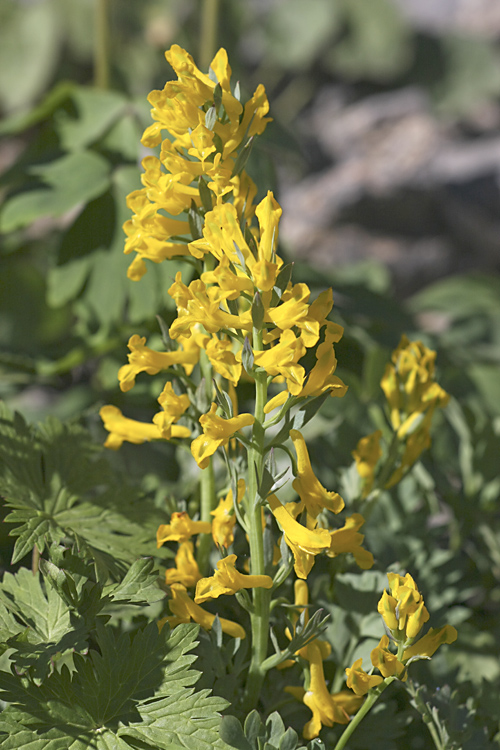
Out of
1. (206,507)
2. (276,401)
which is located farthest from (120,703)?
(276,401)

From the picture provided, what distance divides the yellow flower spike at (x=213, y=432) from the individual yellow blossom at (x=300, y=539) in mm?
77

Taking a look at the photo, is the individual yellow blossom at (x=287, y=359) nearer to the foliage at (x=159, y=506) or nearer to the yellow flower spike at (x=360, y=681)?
the foliage at (x=159, y=506)

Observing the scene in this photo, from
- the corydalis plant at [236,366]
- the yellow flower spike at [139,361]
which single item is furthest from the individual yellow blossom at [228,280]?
the yellow flower spike at [139,361]

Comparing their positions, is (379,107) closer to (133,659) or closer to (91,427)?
(91,427)

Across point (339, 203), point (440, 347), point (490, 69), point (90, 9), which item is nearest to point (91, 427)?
point (440, 347)

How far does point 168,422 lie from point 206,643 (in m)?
0.24

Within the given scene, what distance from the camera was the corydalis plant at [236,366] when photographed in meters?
0.54

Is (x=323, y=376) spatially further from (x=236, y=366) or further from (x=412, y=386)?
(x=412, y=386)

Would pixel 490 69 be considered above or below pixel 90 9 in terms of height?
below

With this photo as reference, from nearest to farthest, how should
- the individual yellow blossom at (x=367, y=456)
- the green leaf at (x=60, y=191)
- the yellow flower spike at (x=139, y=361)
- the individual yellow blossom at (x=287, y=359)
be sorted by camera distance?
the individual yellow blossom at (x=287, y=359) → the yellow flower spike at (x=139, y=361) → the individual yellow blossom at (x=367, y=456) → the green leaf at (x=60, y=191)

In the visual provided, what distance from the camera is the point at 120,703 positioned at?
0.59m

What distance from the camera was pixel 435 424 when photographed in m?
1.18

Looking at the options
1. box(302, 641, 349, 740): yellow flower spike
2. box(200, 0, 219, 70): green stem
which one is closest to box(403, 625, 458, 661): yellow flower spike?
box(302, 641, 349, 740): yellow flower spike

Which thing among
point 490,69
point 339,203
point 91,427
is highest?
point 490,69
